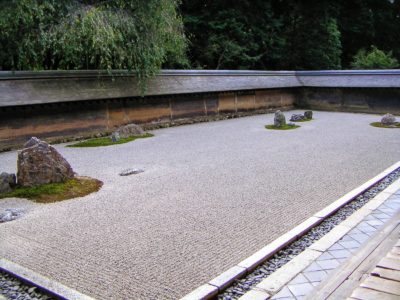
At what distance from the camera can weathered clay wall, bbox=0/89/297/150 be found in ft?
34.3

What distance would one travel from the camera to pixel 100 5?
1171 centimetres

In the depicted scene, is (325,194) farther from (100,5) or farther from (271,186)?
(100,5)

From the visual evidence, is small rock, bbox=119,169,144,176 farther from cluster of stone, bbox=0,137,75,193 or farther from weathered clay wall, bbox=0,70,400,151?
weathered clay wall, bbox=0,70,400,151

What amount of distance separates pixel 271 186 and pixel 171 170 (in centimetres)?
213

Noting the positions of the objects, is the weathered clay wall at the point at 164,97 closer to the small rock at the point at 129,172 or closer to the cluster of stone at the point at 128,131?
the cluster of stone at the point at 128,131

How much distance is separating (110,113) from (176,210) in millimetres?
8163

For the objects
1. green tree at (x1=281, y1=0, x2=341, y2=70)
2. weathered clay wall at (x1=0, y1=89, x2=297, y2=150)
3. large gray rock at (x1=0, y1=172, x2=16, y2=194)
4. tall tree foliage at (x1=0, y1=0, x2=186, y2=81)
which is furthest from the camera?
green tree at (x1=281, y1=0, x2=341, y2=70)

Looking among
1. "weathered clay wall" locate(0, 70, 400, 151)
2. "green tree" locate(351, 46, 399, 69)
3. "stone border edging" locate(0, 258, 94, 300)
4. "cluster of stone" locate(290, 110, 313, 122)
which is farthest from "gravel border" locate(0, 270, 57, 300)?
"green tree" locate(351, 46, 399, 69)

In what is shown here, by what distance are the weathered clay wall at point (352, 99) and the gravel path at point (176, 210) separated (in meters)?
8.28

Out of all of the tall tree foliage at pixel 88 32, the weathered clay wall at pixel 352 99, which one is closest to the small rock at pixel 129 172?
the tall tree foliage at pixel 88 32

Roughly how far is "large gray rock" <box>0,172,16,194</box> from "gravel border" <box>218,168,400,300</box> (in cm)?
439

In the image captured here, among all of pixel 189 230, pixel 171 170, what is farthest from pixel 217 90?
pixel 189 230

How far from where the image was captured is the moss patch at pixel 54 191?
19.1ft

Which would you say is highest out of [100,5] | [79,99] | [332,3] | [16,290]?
[332,3]
